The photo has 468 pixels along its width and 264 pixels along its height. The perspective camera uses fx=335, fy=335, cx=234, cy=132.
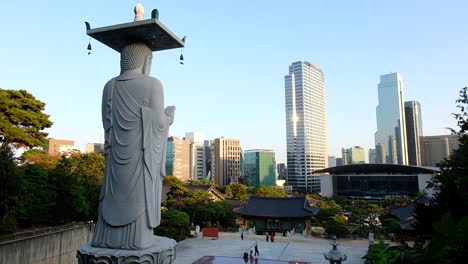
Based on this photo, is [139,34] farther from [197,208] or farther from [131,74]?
[197,208]

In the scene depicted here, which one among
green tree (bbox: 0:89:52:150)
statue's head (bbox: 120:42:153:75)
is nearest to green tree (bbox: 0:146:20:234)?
statue's head (bbox: 120:42:153:75)

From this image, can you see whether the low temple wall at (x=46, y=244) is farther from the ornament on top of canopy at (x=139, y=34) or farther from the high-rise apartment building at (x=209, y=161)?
the high-rise apartment building at (x=209, y=161)

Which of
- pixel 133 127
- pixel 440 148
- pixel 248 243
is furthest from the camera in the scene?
pixel 440 148

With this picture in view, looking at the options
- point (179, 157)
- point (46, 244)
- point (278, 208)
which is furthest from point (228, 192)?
point (179, 157)

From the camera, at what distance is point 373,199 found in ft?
215

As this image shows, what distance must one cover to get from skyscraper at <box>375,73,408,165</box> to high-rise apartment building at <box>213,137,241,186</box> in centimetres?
7627

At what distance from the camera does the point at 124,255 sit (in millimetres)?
6750

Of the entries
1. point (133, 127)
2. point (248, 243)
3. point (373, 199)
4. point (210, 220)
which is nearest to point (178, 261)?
point (248, 243)

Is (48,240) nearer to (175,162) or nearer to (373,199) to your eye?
(373,199)

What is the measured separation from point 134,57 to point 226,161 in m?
109

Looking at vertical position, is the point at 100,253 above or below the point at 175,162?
below

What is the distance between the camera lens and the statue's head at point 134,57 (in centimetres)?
830

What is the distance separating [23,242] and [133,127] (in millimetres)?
9203

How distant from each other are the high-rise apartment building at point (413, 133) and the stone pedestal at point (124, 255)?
6066 inches
